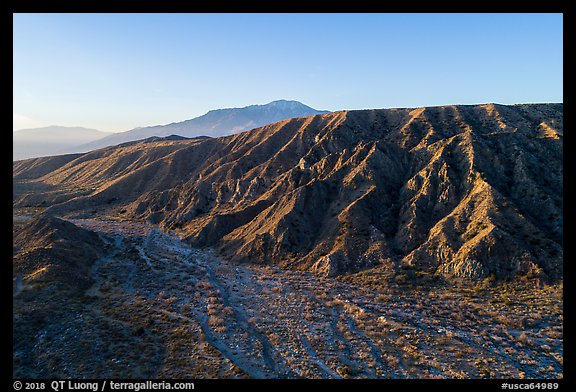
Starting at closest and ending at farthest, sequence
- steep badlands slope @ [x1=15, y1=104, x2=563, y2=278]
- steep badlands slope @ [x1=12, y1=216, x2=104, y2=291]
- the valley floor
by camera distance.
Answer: the valley floor < steep badlands slope @ [x1=12, y1=216, x2=104, y2=291] < steep badlands slope @ [x1=15, y1=104, x2=563, y2=278]

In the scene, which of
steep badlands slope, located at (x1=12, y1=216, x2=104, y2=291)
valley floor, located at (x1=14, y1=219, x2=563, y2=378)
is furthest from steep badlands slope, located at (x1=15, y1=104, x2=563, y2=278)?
steep badlands slope, located at (x1=12, y1=216, x2=104, y2=291)

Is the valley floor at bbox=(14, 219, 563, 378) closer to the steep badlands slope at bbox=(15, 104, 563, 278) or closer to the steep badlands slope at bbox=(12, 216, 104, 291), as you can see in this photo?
the steep badlands slope at bbox=(12, 216, 104, 291)

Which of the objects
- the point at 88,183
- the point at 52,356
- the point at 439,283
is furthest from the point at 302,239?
the point at 88,183

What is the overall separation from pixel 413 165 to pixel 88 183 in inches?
4471

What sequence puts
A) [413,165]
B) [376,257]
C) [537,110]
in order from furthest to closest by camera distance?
[537,110] < [413,165] < [376,257]

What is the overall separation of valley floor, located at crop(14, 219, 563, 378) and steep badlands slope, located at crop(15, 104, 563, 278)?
6612 millimetres

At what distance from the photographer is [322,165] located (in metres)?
64.9

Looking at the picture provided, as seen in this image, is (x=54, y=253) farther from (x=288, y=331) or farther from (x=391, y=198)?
(x=391, y=198)

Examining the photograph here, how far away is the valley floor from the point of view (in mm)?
22297

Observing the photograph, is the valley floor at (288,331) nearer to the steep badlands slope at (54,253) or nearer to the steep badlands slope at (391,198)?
the steep badlands slope at (54,253)

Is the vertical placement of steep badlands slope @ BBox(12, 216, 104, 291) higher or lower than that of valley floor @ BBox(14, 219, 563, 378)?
higher

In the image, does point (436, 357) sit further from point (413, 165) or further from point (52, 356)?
point (413, 165)

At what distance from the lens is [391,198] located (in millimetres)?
53812

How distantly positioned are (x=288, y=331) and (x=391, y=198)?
3415cm
